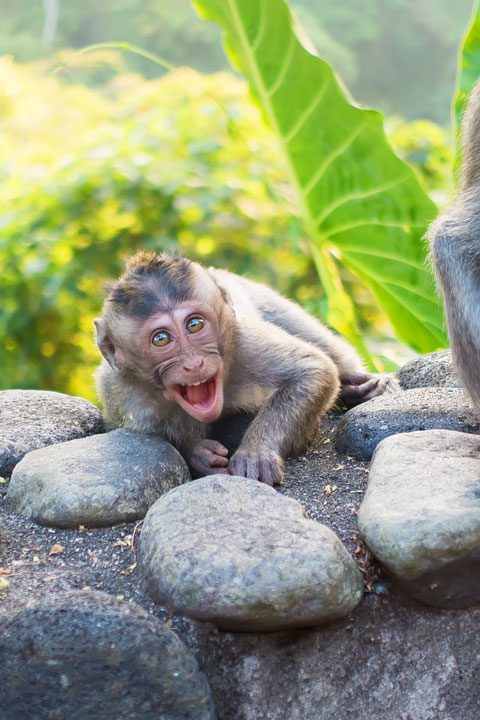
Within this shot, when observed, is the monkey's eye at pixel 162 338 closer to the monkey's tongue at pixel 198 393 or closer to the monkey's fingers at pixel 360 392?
the monkey's tongue at pixel 198 393

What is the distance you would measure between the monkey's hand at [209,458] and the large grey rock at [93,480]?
129 millimetres

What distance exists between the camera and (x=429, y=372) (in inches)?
167

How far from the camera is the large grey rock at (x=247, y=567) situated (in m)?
2.50

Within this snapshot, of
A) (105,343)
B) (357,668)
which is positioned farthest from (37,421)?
(357,668)

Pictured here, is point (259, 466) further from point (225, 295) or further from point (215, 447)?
point (225, 295)

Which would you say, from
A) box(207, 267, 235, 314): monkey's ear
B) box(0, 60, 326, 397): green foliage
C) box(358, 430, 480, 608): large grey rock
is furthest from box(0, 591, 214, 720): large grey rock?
box(0, 60, 326, 397): green foliage

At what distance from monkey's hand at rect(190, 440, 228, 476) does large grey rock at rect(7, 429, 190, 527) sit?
129 mm

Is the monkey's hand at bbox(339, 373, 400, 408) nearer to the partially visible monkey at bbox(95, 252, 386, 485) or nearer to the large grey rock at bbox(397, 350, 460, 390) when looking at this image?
the large grey rock at bbox(397, 350, 460, 390)

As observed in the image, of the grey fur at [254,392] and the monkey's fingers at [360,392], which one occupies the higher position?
the grey fur at [254,392]

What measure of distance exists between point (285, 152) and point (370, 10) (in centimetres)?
867

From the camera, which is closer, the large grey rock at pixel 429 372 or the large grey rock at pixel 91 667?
the large grey rock at pixel 91 667

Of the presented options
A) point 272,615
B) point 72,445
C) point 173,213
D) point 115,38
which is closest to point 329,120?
point 173,213

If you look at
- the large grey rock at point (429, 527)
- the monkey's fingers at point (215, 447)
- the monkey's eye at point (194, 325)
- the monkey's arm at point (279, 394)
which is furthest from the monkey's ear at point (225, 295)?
the large grey rock at point (429, 527)

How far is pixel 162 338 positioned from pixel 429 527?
1344mm
